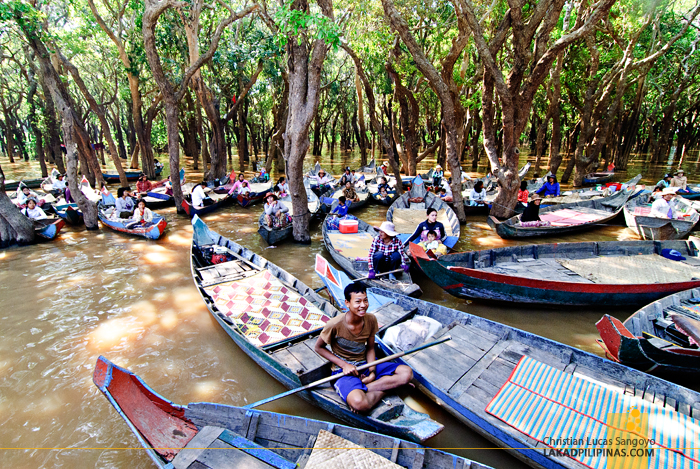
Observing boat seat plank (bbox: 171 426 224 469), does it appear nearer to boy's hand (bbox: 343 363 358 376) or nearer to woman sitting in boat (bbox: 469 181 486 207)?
boy's hand (bbox: 343 363 358 376)

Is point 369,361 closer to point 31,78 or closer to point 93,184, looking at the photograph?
point 93,184

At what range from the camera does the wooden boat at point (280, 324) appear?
3.71m

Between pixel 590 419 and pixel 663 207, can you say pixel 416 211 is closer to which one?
pixel 663 207

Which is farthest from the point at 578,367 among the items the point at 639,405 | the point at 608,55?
the point at 608,55

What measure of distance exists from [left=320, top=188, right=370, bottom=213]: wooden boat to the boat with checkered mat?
24.7 feet

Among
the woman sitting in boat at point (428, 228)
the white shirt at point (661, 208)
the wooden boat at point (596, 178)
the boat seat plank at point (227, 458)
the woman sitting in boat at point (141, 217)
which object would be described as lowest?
the boat seat plank at point (227, 458)

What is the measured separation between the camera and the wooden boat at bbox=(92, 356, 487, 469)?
3168 mm

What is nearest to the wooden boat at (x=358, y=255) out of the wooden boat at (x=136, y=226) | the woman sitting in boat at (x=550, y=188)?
the wooden boat at (x=136, y=226)

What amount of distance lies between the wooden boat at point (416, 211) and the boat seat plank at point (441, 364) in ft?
15.0

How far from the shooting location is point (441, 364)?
4.48 metres

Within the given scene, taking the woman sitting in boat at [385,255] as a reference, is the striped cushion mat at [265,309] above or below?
below

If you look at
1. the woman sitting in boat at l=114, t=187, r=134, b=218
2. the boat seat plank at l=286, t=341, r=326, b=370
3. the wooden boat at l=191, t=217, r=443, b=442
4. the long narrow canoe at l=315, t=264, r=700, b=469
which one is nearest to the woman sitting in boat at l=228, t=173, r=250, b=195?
the woman sitting in boat at l=114, t=187, r=134, b=218

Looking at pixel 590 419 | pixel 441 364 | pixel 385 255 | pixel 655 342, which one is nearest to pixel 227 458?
pixel 441 364

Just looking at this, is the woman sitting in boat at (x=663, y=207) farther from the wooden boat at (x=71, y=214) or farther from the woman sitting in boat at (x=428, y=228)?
the wooden boat at (x=71, y=214)
